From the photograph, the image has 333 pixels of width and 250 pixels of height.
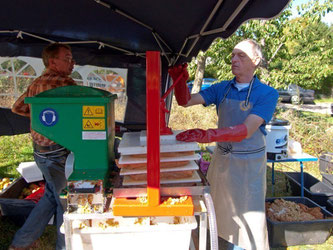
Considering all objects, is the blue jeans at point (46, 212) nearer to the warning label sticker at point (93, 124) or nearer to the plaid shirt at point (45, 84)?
the plaid shirt at point (45, 84)

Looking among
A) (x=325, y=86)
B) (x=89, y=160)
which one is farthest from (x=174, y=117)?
(x=325, y=86)

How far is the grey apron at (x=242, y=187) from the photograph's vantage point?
6.41 ft

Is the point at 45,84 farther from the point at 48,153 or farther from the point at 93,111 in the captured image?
the point at 93,111

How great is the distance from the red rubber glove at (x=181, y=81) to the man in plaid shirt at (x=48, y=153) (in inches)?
30.6

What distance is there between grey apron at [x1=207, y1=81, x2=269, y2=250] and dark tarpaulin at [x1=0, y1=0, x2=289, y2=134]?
0.60 metres

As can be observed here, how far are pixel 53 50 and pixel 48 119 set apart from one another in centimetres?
87

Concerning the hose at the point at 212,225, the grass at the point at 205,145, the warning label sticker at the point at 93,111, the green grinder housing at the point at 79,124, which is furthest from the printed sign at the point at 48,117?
the grass at the point at 205,145

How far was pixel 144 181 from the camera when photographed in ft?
4.41

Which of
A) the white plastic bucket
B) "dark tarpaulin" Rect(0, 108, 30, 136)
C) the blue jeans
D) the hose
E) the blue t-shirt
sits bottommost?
the blue jeans

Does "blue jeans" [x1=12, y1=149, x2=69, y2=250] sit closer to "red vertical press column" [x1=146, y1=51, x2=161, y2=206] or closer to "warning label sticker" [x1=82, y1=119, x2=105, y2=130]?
"warning label sticker" [x1=82, y1=119, x2=105, y2=130]

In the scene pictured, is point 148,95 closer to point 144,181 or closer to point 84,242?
point 144,181

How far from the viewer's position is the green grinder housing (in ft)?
4.52

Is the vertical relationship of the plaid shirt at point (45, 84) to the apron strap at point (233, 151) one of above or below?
above

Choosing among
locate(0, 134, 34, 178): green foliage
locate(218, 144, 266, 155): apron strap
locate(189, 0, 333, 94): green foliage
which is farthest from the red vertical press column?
locate(189, 0, 333, 94): green foliage
